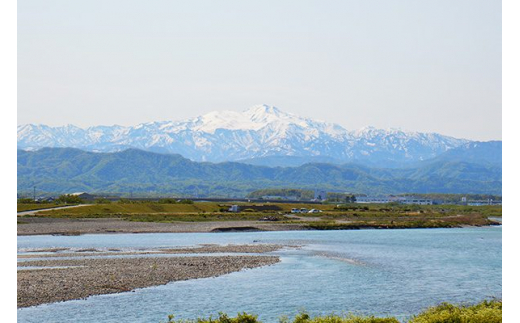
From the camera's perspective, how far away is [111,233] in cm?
8788

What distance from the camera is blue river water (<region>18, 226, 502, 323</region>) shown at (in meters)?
31.0

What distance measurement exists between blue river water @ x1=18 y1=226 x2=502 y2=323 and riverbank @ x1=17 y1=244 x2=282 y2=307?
4.30 feet

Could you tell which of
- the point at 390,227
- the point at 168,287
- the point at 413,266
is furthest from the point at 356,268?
the point at 390,227

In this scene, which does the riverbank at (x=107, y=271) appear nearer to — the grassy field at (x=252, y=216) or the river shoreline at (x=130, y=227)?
the river shoreline at (x=130, y=227)

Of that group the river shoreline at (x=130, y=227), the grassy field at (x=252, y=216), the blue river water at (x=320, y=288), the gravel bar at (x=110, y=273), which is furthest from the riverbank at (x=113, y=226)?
the gravel bar at (x=110, y=273)

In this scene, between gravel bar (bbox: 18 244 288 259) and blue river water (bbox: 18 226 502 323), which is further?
gravel bar (bbox: 18 244 288 259)

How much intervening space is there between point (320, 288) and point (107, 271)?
13570mm

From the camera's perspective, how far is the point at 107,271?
43312 millimetres

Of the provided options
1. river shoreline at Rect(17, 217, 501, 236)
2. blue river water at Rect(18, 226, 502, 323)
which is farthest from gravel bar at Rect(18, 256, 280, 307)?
river shoreline at Rect(17, 217, 501, 236)

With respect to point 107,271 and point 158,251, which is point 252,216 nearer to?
point 158,251

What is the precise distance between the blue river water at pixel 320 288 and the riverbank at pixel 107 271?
131 centimetres

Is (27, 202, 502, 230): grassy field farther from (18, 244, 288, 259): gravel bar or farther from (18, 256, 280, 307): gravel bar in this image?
(18, 256, 280, 307): gravel bar

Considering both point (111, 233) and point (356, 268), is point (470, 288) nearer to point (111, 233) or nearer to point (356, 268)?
point (356, 268)
